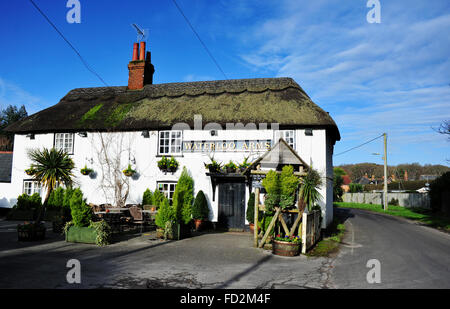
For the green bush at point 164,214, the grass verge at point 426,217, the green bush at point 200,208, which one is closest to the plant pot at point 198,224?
the green bush at point 200,208

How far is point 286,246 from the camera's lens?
964 centimetres

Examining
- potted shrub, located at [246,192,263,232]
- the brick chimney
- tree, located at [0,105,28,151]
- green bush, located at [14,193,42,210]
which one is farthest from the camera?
tree, located at [0,105,28,151]

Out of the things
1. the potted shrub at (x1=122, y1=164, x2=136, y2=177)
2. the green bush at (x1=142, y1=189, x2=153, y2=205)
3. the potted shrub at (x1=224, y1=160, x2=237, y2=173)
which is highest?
the potted shrub at (x1=224, y1=160, x2=237, y2=173)

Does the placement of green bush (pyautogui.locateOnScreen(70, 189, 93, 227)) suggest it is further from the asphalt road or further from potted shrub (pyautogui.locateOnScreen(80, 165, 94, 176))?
the asphalt road

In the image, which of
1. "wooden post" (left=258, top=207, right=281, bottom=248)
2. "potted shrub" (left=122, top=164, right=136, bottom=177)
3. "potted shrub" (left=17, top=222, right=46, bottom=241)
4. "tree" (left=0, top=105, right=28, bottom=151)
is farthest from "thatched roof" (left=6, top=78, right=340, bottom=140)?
"tree" (left=0, top=105, right=28, bottom=151)

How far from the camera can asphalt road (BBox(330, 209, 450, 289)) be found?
6969 mm

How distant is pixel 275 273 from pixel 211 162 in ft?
27.2

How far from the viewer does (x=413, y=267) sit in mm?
8406

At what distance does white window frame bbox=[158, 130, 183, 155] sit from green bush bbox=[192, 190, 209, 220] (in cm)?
260

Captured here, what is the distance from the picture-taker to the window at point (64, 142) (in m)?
17.6

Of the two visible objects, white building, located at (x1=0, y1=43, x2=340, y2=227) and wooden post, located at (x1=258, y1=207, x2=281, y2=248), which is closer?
wooden post, located at (x1=258, y1=207, x2=281, y2=248)

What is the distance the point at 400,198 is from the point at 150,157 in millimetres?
36564

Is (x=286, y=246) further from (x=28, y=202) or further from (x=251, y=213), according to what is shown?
(x=28, y=202)
